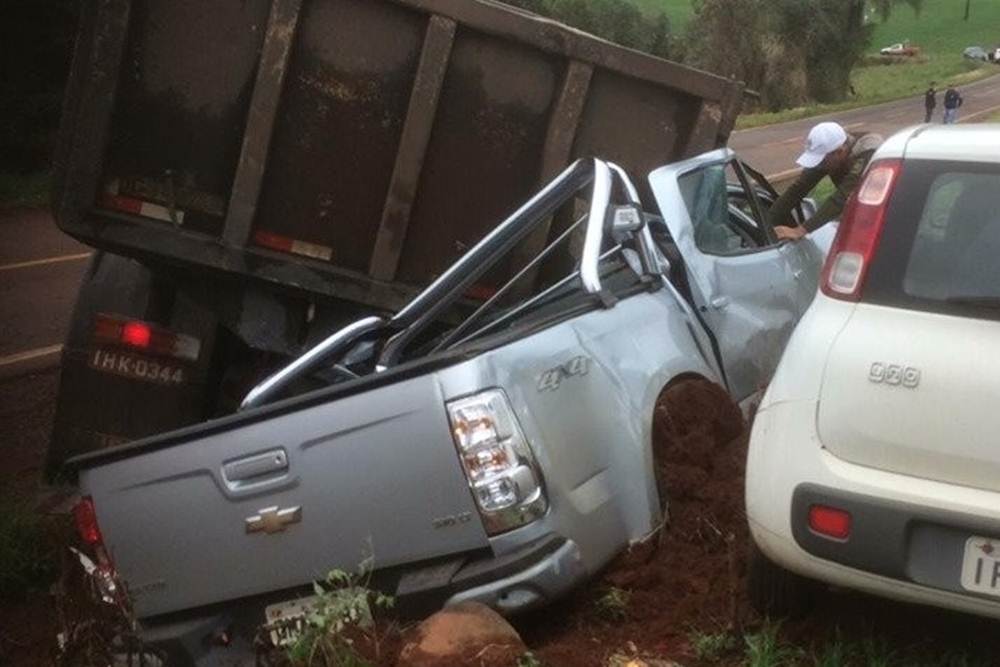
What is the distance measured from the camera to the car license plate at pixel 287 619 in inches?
183

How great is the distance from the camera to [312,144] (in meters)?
7.06

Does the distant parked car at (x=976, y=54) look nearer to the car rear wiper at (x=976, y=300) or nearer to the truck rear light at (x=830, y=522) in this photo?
the car rear wiper at (x=976, y=300)

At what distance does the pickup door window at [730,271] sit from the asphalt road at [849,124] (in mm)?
18892

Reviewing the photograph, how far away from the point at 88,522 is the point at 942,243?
2610 mm

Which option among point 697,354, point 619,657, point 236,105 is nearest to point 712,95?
point 697,354

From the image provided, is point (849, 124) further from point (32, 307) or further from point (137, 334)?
point (137, 334)

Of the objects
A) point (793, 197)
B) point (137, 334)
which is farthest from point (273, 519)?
point (793, 197)

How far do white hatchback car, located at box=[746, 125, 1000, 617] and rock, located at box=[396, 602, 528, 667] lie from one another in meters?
0.77

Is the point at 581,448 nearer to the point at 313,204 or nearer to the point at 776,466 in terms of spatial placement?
the point at 776,466

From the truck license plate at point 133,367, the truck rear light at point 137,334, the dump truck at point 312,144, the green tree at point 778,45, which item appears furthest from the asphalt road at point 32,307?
the green tree at point 778,45

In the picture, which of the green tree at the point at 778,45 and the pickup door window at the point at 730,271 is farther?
the green tree at the point at 778,45

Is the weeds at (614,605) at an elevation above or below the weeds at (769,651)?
below

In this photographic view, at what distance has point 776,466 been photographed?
14.7 feet

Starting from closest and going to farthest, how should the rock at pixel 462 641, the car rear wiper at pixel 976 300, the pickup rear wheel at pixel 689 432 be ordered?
the car rear wiper at pixel 976 300 → the rock at pixel 462 641 → the pickup rear wheel at pixel 689 432
